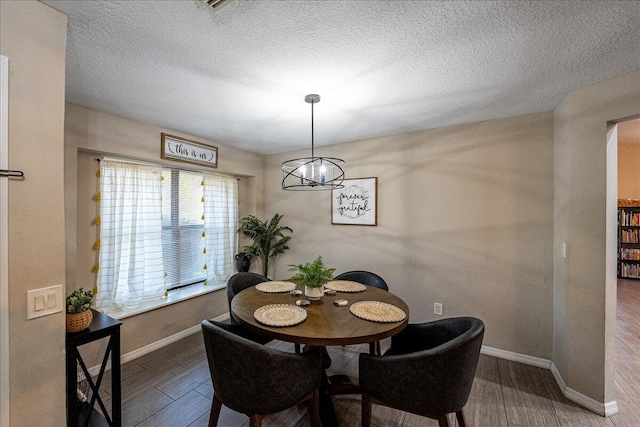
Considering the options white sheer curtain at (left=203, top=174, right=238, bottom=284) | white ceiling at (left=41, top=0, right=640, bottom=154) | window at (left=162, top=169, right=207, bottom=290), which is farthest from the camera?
white sheer curtain at (left=203, top=174, right=238, bottom=284)

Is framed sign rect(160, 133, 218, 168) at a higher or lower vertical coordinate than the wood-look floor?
higher

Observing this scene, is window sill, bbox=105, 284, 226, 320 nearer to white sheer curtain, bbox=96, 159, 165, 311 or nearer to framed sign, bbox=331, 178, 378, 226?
white sheer curtain, bbox=96, 159, 165, 311

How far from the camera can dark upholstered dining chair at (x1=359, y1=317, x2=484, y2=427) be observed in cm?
134

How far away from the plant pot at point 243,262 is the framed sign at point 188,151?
131 centimetres

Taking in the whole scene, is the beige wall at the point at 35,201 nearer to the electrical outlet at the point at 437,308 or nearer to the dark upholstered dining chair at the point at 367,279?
the dark upholstered dining chair at the point at 367,279

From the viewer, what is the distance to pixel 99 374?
5.31 ft

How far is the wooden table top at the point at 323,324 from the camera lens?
142cm

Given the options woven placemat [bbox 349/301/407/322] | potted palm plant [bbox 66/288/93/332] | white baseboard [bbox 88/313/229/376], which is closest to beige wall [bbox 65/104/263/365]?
white baseboard [bbox 88/313/229/376]

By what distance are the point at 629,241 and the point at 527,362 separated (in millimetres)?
A: 5037

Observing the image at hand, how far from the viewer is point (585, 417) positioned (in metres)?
1.84

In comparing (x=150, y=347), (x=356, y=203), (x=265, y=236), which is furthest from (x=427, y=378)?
(x=265, y=236)

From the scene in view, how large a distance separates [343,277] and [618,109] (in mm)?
2545

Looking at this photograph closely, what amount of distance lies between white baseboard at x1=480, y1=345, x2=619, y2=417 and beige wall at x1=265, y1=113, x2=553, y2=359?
57mm

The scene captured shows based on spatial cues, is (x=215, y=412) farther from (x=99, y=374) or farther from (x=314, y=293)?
(x=314, y=293)
